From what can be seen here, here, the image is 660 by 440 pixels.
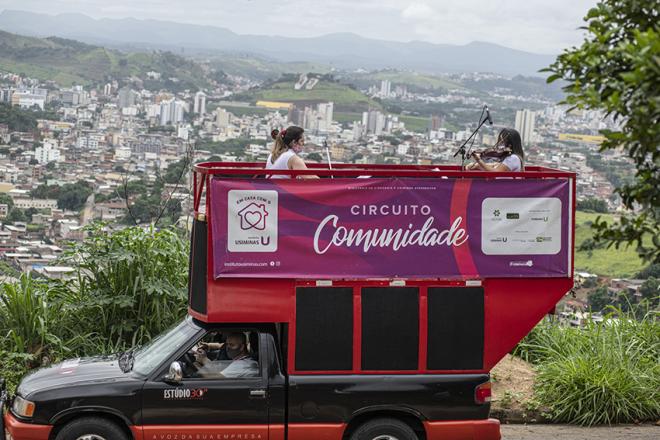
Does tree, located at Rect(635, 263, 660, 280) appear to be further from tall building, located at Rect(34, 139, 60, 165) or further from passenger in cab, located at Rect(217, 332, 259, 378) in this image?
tall building, located at Rect(34, 139, 60, 165)

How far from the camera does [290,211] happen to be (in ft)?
28.0

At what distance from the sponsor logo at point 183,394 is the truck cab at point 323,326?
0.03ft

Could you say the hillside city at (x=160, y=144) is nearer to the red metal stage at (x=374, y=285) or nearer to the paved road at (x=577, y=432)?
the red metal stage at (x=374, y=285)

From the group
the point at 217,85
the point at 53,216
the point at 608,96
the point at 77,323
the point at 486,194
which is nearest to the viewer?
the point at 608,96

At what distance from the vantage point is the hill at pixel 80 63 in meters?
61.1

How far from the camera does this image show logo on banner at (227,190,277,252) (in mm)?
8445

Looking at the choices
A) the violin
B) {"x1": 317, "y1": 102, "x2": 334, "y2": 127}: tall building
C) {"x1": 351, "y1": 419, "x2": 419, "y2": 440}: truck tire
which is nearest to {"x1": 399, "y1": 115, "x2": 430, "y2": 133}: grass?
{"x1": 317, "y1": 102, "x2": 334, "y2": 127}: tall building

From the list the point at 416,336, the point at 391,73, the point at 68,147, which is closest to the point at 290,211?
the point at 416,336

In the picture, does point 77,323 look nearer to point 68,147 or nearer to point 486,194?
point 486,194

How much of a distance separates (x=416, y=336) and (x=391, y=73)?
103567 millimetres

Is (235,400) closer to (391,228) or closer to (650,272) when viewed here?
(391,228)

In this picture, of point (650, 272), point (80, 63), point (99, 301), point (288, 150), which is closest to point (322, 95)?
point (80, 63)

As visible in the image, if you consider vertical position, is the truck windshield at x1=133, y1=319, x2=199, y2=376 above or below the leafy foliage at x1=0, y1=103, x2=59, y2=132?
below

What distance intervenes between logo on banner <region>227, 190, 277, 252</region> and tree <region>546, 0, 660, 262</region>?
2937mm
